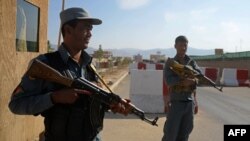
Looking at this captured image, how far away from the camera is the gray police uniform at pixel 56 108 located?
3.14 meters

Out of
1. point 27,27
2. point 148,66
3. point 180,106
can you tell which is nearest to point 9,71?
point 27,27

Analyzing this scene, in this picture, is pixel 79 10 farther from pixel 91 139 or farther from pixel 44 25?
pixel 44 25

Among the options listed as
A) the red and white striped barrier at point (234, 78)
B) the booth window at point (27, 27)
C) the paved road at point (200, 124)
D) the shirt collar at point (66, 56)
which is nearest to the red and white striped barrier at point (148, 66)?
the red and white striped barrier at point (234, 78)

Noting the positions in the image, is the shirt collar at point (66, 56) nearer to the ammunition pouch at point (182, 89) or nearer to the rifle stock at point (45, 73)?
the rifle stock at point (45, 73)

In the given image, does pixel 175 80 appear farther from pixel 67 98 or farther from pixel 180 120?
pixel 67 98

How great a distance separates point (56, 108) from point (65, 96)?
19cm

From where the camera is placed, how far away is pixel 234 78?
24.6 metres

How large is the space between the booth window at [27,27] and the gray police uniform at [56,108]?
3.32 metres

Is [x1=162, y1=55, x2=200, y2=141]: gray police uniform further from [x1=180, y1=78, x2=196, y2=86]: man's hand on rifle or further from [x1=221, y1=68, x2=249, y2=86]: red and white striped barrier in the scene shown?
[x1=221, y1=68, x2=249, y2=86]: red and white striped barrier

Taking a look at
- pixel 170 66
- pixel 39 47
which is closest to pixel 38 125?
pixel 39 47

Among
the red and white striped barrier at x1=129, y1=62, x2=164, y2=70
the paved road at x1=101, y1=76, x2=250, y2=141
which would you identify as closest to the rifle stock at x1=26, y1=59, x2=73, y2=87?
the paved road at x1=101, y1=76, x2=250, y2=141

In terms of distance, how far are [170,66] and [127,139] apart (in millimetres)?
2552

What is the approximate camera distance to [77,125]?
3213 millimetres

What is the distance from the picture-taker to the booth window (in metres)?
6.49
